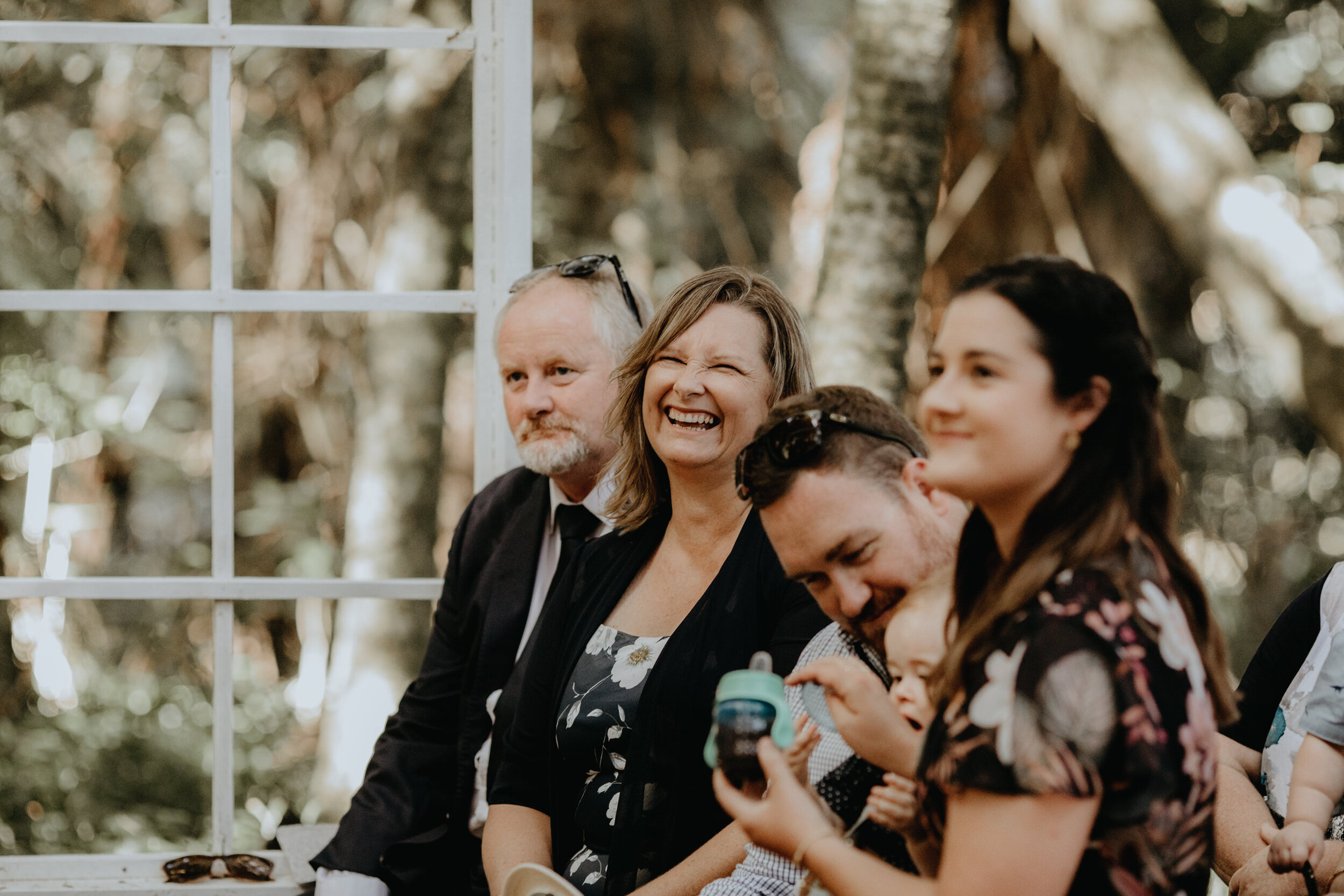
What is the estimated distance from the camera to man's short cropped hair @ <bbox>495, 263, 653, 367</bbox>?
2375mm

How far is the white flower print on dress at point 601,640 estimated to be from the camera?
1942 mm

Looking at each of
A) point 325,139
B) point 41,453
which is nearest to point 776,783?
point 41,453

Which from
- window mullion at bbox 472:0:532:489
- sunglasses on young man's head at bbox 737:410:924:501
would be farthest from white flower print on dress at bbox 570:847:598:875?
window mullion at bbox 472:0:532:489

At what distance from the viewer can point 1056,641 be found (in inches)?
38.6

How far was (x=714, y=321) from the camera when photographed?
192cm

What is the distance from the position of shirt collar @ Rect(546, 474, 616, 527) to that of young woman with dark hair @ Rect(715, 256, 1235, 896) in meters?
1.13

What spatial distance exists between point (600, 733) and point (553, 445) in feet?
2.10

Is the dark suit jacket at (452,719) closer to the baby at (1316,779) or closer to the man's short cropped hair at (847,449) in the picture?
the man's short cropped hair at (847,449)

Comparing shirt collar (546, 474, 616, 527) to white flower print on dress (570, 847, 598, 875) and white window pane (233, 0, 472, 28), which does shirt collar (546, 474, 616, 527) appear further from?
white window pane (233, 0, 472, 28)

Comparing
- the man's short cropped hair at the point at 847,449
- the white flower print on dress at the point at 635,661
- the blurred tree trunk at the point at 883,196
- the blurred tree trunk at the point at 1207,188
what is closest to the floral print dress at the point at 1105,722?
the man's short cropped hair at the point at 847,449

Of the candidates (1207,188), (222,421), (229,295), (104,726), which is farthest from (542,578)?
(1207,188)

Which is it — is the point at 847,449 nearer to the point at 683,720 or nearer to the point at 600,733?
the point at 683,720

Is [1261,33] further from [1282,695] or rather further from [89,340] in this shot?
[89,340]

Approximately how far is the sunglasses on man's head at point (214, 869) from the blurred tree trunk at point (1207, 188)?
9.47 ft
